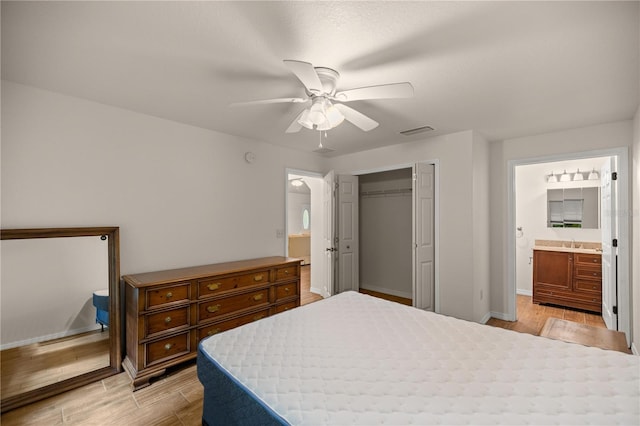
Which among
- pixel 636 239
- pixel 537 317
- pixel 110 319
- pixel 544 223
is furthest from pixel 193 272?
pixel 544 223

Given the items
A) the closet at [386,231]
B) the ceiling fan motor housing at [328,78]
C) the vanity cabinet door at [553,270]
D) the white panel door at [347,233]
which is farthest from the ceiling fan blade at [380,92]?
the vanity cabinet door at [553,270]

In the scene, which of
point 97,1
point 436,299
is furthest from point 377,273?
point 97,1

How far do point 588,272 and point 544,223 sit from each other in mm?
1061

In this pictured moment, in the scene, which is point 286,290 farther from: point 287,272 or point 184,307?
point 184,307

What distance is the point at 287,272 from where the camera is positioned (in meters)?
3.50

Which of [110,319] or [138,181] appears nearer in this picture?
[110,319]

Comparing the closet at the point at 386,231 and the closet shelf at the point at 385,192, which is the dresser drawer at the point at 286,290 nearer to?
the closet at the point at 386,231

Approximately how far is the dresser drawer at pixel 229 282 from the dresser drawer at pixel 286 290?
0.72ft

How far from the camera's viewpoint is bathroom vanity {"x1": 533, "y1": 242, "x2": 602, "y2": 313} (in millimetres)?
4031

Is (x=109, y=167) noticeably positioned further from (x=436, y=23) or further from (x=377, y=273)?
(x=377, y=273)

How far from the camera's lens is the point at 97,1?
139 cm

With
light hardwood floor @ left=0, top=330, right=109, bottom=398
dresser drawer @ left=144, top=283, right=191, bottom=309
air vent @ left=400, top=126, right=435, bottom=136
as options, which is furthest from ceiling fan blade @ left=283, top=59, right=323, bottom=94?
light hardwood floor @ left=0, top=330, right=109, bottom=398

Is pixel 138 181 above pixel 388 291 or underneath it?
above

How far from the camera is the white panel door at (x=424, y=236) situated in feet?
12.1
